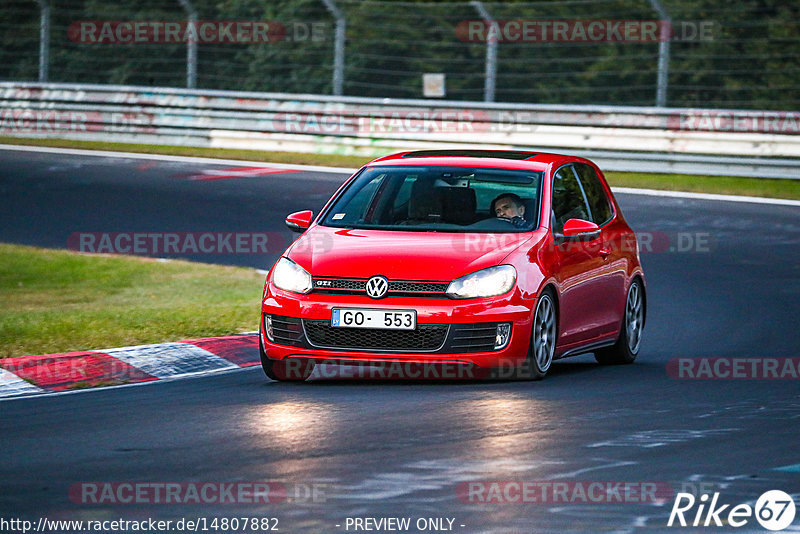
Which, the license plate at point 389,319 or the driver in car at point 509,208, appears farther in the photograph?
the driver in car at point 509,208

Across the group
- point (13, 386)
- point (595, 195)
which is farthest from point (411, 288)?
point (595, 195)

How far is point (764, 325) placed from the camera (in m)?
12.4

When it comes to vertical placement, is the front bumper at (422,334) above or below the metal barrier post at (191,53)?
below

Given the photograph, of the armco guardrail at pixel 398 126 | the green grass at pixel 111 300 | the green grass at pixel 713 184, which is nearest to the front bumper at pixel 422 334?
the green grass at pixel 111 300

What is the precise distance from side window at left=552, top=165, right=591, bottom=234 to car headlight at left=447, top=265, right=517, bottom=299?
0.89m

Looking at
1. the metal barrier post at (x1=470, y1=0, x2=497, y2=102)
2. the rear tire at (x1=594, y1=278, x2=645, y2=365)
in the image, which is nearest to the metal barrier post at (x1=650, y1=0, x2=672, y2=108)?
the metal barrier post at (x1=470, y1=0, x2=497, y2=102)

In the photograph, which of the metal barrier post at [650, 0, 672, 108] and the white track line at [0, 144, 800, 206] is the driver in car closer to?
the white track line at [0, 144, 800, 206]

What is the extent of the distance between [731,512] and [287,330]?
3.91 m

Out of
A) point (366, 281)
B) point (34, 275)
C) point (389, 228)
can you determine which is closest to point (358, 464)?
point (366, 281)

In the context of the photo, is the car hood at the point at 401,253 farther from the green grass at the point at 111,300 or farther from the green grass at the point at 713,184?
the green grass at the point at 713,184

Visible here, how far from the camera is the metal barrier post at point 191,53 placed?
2556 cm

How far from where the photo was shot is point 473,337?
9.05 metres

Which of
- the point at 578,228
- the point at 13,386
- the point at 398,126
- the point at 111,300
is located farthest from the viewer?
the point at 398,126

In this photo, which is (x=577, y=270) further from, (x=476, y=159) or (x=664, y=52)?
(x=664, y=52)
